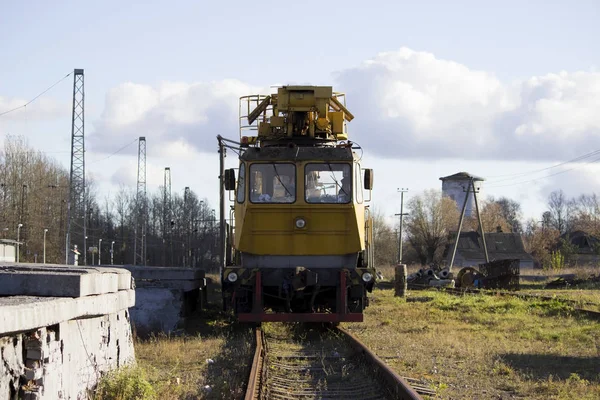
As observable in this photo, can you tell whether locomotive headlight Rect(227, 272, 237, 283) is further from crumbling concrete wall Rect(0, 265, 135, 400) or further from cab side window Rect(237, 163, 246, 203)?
crumbling concrete wall Rect(0, 265, 135, 400)

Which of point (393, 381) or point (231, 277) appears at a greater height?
point (231, 277)

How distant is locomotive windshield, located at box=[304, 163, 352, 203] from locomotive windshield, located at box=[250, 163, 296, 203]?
28 cm

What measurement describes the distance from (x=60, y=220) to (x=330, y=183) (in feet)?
212

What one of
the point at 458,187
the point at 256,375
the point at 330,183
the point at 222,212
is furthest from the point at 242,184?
the point at 458,187

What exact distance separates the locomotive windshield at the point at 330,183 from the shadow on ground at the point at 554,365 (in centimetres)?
462

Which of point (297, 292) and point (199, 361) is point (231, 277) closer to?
point (297, 292)

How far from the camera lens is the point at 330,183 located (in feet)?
50.1

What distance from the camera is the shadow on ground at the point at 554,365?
10172mm

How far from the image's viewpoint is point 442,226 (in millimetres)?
89938

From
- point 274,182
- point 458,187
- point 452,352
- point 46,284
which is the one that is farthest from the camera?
point 458,187

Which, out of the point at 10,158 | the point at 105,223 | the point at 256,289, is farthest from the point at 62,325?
the point at 105,223

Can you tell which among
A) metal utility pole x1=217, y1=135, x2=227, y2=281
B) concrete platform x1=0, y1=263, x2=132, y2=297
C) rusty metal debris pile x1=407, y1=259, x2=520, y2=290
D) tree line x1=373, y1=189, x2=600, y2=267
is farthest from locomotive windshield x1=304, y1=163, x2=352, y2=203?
tree line x1=373, y1=189, x2=600, y2=267

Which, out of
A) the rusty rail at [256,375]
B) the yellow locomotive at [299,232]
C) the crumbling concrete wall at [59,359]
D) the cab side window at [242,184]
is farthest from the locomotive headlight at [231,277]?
the crumbling concrete wall at [59,359]

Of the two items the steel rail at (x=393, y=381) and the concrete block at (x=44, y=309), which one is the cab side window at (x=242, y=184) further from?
the concrete block at (x=44, y=309)
